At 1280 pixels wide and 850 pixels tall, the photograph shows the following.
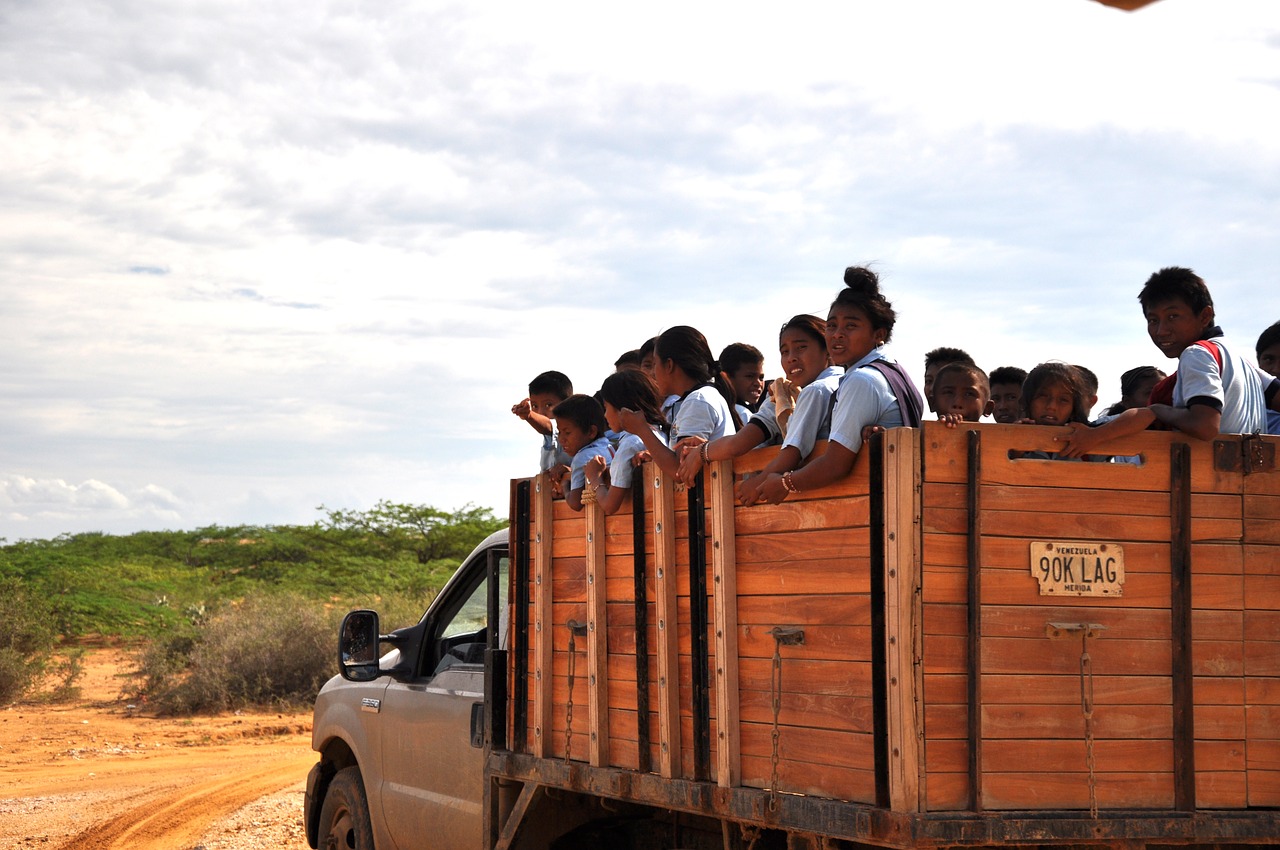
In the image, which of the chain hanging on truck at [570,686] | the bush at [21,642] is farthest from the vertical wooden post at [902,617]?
the bush at [21,642]

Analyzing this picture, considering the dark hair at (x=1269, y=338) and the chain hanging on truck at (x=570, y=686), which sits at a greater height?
the dark hair at (x=1269, y=338)

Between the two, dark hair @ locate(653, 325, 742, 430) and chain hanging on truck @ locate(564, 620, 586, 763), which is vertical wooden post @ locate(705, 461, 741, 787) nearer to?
chain hanging on truck @ locate(564, 620, 586, 763)

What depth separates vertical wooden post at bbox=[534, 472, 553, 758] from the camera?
14.7 feet

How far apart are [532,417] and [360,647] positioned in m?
1.28

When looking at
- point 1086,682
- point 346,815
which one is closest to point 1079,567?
point 1086,682

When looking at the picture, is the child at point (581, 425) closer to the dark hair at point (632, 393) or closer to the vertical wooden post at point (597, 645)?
the dark hair at point (632, 393)

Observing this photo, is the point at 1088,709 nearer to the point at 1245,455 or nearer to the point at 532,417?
the point at 1245,455

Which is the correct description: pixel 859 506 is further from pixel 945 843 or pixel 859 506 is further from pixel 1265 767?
pixel 1265 767

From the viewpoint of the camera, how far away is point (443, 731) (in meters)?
5.58

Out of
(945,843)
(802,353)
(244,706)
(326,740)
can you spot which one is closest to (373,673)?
(326,740)

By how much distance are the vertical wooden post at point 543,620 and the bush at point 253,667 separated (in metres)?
11.7

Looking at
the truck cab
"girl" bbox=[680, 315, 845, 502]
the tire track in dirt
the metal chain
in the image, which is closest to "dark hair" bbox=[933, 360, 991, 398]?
"girl" bbox=[680, 315, 845, 502]

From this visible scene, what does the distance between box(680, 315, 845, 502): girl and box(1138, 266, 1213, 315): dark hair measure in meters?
0.95

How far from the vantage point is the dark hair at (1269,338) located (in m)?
4.46
